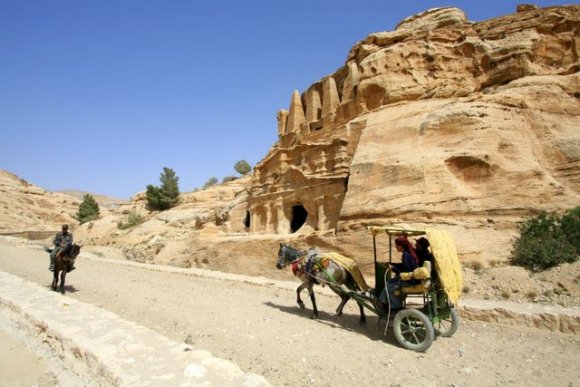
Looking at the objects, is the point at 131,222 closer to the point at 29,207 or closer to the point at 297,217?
the point at 297,217

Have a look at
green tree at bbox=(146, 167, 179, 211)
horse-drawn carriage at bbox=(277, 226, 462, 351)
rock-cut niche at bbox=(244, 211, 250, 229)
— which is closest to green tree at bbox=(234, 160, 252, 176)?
green tree at bbox=(146, 167, 179, 211)

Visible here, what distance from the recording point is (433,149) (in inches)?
574

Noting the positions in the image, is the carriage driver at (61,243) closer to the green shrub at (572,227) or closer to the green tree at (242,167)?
the green shrub at (572,227)

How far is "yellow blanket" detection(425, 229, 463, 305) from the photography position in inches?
266

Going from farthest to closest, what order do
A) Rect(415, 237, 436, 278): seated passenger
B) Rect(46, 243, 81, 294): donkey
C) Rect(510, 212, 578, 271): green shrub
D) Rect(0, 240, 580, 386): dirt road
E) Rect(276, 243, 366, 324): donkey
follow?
1. Rect(46, 243, 81, 294): donkey
2. Rect(510, 212, 578, 271): green shrub
3. Rect(276, 243, 366, 324): donkey
4. Rect(415, 237, 436, 278): seated passenger
5. Rect(0, 240, 580, 386): dirt road

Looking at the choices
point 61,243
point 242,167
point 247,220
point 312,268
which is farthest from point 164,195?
point 312,268

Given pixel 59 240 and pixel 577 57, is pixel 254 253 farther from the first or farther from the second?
pixel 577 57

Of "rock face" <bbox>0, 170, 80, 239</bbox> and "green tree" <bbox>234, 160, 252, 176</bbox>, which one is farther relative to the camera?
"green tree" <bbox>234, 160, 252, 176</bbox>

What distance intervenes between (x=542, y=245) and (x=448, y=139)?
548 centimetres

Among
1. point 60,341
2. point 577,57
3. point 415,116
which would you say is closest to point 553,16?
point 577,57

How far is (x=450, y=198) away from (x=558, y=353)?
7.36 meters

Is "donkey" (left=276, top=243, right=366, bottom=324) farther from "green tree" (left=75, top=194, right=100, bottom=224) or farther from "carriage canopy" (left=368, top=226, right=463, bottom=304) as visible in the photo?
"green tree" (left=75, top=194, right=100, bottom=224)

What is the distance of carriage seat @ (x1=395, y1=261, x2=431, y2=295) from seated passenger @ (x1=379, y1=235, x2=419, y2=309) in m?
0.13

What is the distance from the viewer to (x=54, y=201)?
225 ft
